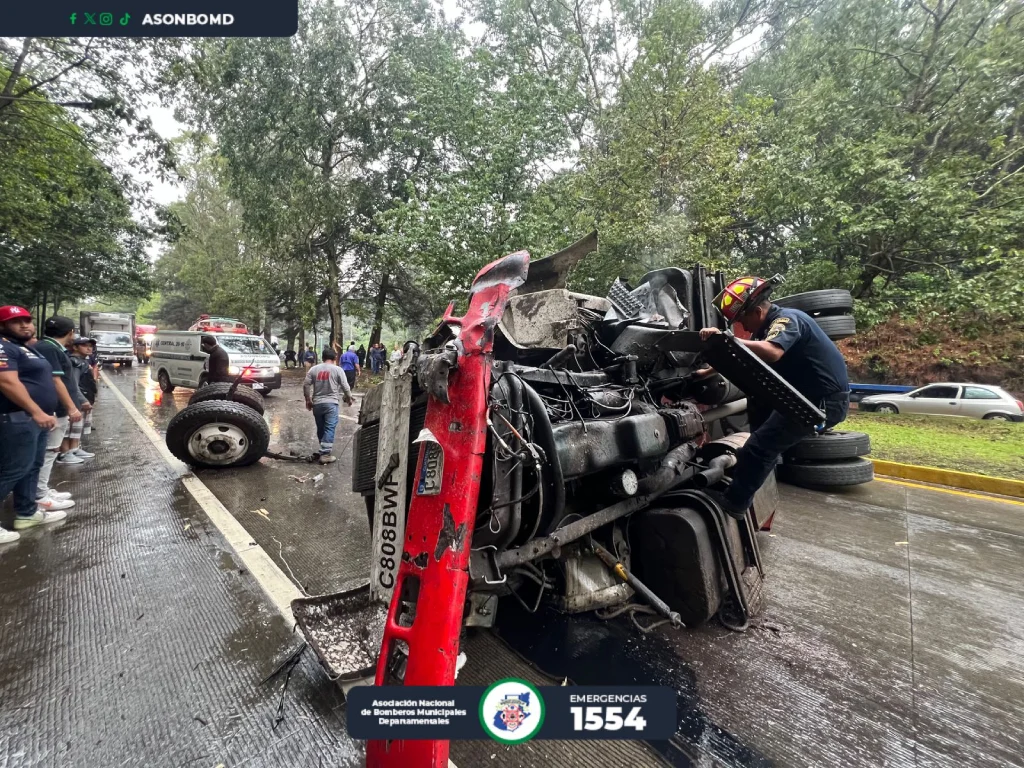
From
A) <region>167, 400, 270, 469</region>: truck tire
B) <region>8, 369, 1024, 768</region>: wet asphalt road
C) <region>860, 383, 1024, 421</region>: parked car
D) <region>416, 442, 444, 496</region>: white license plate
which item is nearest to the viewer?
<region>416, 442, 444, 496</region>: white license plate

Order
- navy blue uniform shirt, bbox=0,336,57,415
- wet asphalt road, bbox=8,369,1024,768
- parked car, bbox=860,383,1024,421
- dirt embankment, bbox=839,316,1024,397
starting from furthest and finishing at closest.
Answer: dirt embankment, bbox=839,316,1024,397 → parked car, bbox=860,383,1024,421 → navy blue uniform shirt, bbox=0,336,57,415 → wet asphalt road, bbox=8,369,1024,768

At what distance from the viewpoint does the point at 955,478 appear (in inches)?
223

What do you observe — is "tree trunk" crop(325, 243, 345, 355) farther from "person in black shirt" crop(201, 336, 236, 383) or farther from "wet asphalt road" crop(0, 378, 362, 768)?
"wet asphalt road" crop(0, 378, 362, 768)

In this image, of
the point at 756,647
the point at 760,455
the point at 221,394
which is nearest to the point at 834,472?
the point at 760,455

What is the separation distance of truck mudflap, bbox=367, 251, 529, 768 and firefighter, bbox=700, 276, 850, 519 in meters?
1.76

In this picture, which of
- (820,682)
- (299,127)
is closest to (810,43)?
(299,127)

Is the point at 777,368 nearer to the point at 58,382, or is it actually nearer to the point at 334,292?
the point at 58,382

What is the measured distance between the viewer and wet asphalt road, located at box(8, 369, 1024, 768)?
185 cm

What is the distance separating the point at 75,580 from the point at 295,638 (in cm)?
175

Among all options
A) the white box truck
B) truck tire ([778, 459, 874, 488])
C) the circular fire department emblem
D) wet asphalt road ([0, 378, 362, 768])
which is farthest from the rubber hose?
the white box truck

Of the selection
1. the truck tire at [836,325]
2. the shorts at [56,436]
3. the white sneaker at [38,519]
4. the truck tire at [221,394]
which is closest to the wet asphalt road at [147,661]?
the white sneaker at [38,519]

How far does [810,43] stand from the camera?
46.5 feet

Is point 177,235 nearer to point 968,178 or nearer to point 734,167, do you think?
point 734,167

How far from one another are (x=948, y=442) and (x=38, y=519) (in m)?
12.0
